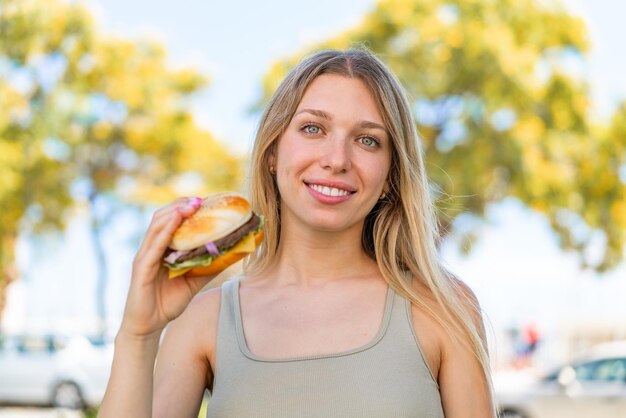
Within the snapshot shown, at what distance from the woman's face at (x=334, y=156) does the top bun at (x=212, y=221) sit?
252mm

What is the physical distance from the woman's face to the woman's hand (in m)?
0.40

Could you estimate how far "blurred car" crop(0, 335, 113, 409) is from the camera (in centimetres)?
1619

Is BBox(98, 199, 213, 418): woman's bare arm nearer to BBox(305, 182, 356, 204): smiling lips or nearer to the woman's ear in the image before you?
BBox(305, 182, 356, 204): smiling lips

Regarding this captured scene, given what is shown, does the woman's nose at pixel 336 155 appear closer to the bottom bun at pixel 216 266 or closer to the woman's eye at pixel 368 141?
the woman's eye at pixel 368 141

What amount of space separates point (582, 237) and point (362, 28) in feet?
21.8

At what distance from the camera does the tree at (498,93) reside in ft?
62.7

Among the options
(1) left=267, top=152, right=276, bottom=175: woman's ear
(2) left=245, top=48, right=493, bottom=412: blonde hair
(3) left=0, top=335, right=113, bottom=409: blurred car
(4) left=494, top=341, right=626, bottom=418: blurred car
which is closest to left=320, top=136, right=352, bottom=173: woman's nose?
(2) left=245, top=48, right=493, bottom=412: blonde hair

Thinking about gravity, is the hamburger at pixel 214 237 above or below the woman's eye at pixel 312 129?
below

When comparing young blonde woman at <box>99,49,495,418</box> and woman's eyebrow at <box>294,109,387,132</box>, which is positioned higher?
woman's eyebrow at <box>294,109,387,132</box>

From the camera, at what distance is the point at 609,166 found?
69.3 ft

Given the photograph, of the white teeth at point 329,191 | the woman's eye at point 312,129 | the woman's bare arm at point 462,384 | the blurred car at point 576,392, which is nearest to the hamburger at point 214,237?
the white teeth at point 329,191

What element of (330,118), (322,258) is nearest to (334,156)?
(330,118)

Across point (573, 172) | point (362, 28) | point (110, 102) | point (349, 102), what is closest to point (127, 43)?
point (110, 102)

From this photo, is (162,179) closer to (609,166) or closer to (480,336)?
(609,166)
